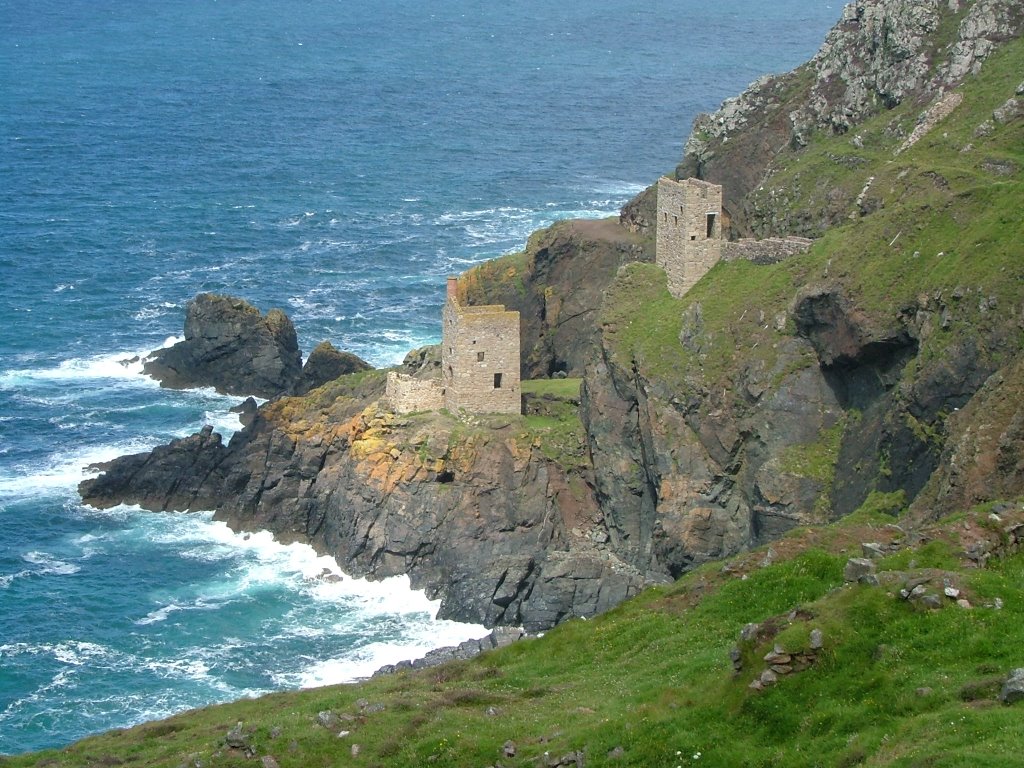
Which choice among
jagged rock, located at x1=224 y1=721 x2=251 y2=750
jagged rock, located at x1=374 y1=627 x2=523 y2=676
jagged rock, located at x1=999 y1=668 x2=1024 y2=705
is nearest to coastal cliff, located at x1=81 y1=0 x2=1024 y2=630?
jagged rock, located at x1=374 y1=627 x2=523 y2=676

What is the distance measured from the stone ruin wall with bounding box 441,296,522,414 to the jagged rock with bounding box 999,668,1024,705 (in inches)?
1983

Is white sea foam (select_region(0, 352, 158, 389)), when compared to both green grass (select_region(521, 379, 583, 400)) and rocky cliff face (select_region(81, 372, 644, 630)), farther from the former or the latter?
green grass (select_region(521, 379, 583, 400))

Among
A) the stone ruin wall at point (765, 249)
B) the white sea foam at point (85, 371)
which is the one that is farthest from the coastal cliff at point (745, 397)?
the white sea foam at point (85, 371)

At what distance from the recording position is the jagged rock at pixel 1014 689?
36594mm

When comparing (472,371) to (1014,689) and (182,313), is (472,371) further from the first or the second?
(1014,689)

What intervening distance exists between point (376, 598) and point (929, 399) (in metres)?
27.2

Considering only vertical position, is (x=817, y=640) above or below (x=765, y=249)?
below

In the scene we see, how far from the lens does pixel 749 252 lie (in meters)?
85.2

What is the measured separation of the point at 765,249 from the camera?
84.7 m

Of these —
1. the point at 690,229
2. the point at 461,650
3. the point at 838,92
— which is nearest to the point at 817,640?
the point at 461,650

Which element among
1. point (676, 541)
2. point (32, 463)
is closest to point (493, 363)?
point (676, 541)

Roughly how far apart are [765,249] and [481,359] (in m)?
14.1

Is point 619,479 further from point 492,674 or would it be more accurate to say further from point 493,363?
point 492,674

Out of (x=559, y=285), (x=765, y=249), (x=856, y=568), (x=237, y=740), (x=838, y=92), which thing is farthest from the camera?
(x=559, y=285)
